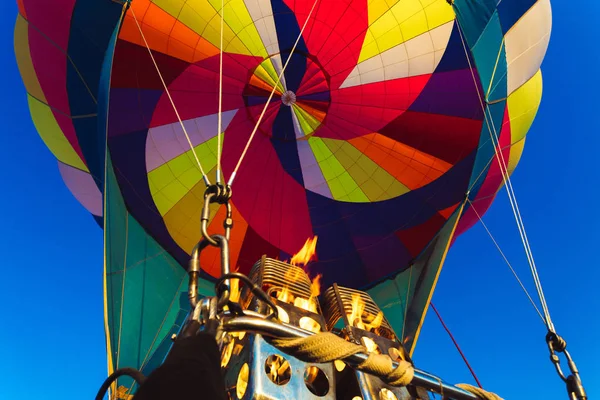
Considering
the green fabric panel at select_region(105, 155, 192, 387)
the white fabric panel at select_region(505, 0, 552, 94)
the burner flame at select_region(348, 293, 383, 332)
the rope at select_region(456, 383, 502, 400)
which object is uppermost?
the white fabric panel at select_region(505, 0, 552, 94)

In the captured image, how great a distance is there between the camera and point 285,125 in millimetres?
6145

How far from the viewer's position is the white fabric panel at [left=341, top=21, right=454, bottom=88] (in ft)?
18.4

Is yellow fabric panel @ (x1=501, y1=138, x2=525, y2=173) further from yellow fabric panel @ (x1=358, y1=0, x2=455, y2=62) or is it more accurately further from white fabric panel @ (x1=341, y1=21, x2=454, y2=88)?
yellow fabric panel @ (x1=358, y1=0, x2=455, y2=62)

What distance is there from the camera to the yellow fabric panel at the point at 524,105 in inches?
230

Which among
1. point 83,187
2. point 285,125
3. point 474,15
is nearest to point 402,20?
point 474,15

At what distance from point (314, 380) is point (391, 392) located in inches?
17.2

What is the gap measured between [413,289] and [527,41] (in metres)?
3.06

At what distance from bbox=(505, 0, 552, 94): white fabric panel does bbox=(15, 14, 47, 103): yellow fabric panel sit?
17.0 feet

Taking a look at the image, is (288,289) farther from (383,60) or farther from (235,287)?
(383,60)

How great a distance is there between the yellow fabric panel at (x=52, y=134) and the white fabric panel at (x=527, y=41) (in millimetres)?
5177

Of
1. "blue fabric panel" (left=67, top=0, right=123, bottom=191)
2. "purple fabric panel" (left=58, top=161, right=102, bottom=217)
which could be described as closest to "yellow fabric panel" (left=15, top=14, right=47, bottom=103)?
"blue fabric panel" (left=67, top=0, right=123, bottom=191)

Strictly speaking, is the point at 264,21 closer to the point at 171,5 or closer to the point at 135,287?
the point at 171,5

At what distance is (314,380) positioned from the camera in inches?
92.6

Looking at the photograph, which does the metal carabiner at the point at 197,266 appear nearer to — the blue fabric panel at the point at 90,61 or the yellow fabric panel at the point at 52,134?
the blue fabric panel at the point at 90,61
